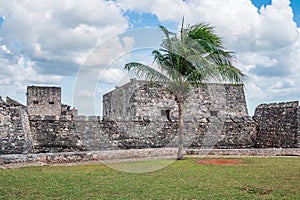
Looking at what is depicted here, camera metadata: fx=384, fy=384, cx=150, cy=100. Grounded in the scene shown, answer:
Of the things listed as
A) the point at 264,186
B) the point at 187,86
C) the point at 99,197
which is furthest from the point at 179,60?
the point at 99,197

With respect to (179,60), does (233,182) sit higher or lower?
lower

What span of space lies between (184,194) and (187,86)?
636 centimetres

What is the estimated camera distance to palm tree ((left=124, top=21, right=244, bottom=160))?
1224 cm

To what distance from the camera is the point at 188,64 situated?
1228cm

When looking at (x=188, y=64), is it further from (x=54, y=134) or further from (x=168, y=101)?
(x=168, y=101)

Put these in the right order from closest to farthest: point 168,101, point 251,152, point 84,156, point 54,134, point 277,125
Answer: point 84,156 < point 54,134 < point 251,152 < point 277,125 < point 168,101

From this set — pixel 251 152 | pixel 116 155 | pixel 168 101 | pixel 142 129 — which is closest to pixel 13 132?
pixel 116 155

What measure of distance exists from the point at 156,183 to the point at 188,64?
5.50m

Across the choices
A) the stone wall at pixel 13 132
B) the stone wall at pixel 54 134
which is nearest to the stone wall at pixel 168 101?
the stone wall at pixel 54 134

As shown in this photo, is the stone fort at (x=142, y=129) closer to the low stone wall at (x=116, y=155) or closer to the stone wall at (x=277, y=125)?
the stone wall at (x=277, y=125)

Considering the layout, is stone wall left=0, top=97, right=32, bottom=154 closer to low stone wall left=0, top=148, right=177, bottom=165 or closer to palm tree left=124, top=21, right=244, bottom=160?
low stone wall left=0, top=148, right=177, bottom=165

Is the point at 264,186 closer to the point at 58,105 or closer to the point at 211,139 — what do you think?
the point at 211,139

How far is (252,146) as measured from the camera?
17078mm

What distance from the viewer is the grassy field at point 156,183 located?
6500 mm
